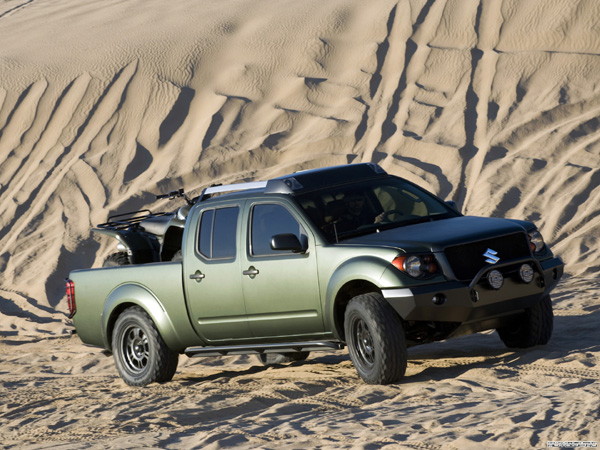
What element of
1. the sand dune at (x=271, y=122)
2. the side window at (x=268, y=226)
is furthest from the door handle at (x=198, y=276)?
the sand dune at (x=271, y=122)

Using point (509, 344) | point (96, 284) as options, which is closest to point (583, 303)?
point (509, 344)

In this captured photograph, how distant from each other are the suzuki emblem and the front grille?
3 cm

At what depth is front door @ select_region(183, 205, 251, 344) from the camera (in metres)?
8.38

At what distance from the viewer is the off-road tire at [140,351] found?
9086mm

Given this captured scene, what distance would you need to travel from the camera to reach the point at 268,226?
325 inches

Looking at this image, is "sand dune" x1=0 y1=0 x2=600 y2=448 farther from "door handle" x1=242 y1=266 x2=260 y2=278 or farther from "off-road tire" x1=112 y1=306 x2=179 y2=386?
"door handle" x1=242 y1=266 x2=260 y2=278

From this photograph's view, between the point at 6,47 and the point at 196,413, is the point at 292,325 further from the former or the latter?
the point at 6,47

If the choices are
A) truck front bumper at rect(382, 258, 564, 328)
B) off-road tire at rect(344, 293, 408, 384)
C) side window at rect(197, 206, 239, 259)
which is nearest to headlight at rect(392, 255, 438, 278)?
truck front bumper at rect(382, 258, 564, 328)

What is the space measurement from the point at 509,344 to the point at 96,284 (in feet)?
13.0

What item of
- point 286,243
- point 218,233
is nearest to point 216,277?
point 218,233

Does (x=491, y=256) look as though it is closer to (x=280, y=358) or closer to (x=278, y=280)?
(x=278, y=280)

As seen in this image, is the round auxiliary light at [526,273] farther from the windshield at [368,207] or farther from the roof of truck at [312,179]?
the roof of truck at [312,179]

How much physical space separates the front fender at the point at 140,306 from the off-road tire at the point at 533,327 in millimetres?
2937

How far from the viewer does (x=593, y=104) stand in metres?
19.1
